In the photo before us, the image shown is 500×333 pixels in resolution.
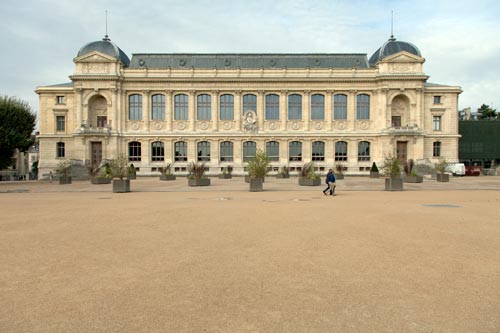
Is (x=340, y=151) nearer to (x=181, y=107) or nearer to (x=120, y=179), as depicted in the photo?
(x=181, y=107)

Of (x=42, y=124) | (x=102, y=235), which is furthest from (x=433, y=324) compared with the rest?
(x=42, y=124)

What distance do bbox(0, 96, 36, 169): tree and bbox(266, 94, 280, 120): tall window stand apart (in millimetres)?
33662

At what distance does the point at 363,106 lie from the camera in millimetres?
61000

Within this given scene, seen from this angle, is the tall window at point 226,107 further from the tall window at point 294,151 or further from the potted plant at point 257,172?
the potted plant at point 257,172

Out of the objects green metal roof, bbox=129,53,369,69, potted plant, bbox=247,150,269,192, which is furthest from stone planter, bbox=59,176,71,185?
green metal roof, bbox=129,53,369,69

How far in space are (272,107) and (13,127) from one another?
36357 mm

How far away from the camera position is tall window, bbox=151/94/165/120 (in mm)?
60750

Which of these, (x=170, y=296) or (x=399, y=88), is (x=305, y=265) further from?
(x=399, y=88)

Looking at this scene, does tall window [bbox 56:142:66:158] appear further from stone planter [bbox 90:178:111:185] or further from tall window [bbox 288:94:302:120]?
tall window [bbox 288:94:302:120]

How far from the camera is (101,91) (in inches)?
2303

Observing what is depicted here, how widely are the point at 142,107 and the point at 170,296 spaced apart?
57889 millimetres

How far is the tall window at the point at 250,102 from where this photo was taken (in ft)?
200

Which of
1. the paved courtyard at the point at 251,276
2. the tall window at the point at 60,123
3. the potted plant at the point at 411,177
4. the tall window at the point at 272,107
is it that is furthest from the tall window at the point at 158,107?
the paved courtyard at the point at 251,276

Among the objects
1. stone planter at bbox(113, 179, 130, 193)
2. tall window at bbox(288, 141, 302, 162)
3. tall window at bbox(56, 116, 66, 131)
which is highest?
tall window at bbox(56, 116, 66, 131)
